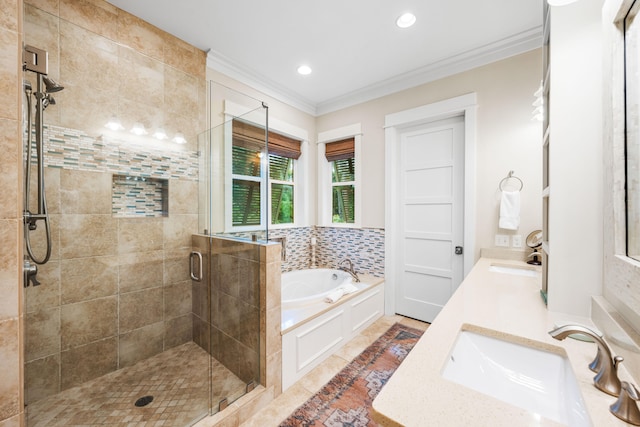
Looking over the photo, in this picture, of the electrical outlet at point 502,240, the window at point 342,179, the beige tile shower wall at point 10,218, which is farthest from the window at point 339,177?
the beige tile shower wall at point 10,218

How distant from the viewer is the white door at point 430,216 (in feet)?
8.58

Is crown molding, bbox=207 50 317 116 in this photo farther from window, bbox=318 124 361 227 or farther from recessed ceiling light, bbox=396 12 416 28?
recessed ceiling light, bbox=396 12 416 28

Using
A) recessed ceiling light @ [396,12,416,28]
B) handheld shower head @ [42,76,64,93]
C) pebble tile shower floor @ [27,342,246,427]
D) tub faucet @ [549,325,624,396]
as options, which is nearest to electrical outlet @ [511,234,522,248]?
tub faucet @ [549,325,624,396]

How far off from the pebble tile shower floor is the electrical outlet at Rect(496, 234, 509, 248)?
241cm

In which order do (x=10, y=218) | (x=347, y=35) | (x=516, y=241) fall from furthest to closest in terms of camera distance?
(x=516, y=241), (x=347, y=35), (x=10, y=218)

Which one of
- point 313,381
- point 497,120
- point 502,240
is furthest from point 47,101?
point 502,240

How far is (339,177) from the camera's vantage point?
3.48 meters

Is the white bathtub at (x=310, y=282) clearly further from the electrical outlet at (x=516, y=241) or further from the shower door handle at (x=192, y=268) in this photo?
the electrical outlet at (x=516, y=241)

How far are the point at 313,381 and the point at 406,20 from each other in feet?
9.29

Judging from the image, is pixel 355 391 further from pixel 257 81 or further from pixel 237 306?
pixel 257 81

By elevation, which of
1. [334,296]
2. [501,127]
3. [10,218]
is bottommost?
[334,296]

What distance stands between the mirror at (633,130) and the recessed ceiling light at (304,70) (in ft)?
7.66

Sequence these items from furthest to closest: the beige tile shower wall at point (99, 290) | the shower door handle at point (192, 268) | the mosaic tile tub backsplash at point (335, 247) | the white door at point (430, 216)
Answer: the mosaic tile tub backsplash at point (335, 247) < the white door at point (430, 216) < the shower door handle at point (192, 268) < the beige tile shower wall at point (99, 290)

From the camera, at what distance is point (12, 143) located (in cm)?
85
